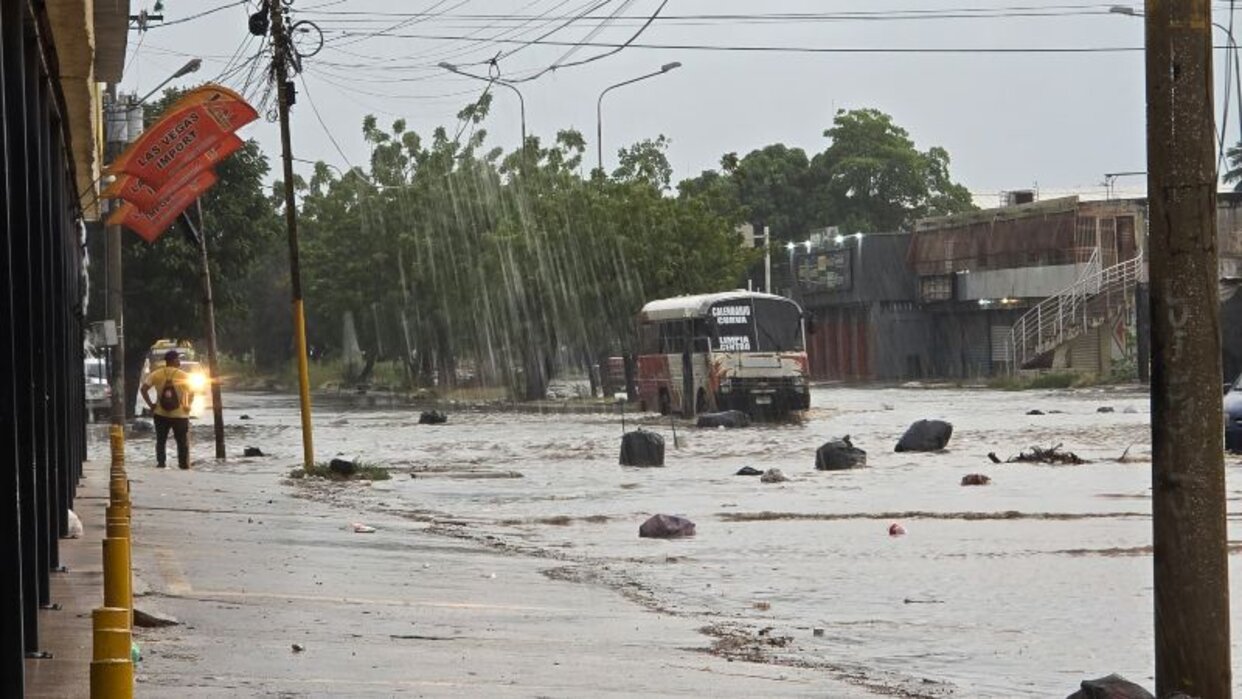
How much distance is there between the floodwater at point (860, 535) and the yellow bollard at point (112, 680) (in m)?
6.77

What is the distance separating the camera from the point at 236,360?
137 metres

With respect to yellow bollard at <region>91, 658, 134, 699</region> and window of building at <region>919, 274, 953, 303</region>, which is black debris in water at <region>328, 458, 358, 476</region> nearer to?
yellow bollard at <region>91, 658, 134, 699</region>

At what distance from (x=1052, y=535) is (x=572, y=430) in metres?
30.1

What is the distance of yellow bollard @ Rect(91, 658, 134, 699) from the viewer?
459cm

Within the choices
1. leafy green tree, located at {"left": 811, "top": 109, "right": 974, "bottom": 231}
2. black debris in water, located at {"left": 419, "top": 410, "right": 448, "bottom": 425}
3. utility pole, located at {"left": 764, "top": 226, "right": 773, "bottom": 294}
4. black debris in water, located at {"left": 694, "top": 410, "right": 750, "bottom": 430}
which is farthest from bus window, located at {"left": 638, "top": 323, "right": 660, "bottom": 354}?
leafy green tree, located at {"left": 811, "top": 109, "right": 974, "bottom": 231}

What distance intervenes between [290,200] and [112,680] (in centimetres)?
2883

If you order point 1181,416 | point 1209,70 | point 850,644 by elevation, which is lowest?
point 850,644

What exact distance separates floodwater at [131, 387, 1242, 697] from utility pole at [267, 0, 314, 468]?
1549 mm

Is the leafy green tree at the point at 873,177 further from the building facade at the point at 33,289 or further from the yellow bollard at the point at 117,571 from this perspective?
the yellow bollard at the point at 117,571

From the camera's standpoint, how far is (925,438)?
37.8 m

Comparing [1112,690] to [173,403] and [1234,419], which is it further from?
[173,403]

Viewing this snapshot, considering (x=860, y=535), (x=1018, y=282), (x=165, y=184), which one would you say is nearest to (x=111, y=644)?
(x=860, y=535)

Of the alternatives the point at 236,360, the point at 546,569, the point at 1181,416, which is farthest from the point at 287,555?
the point at 236,360

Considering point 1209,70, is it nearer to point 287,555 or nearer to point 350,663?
point 350,663
